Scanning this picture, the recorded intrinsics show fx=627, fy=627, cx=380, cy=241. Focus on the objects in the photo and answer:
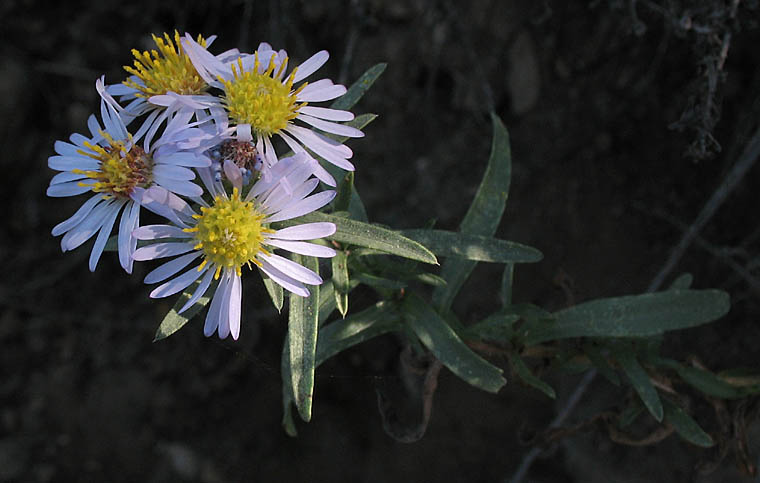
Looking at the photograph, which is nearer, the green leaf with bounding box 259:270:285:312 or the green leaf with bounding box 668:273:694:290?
the green leaf with bounding box 259:270:285:312

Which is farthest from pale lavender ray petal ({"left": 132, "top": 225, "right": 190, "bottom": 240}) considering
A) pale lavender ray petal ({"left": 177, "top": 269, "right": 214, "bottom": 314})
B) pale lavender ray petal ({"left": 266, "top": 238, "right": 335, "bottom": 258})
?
pale lavender ray petal ({"left": 266, "top": 238, "right": 335, "bottom": 258})

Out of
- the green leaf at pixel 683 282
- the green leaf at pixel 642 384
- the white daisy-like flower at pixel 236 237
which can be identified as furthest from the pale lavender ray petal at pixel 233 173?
the green leaf at pixel 683 282

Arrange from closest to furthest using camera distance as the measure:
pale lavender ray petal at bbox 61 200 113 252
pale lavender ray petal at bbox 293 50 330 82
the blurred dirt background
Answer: pale lavender ray petal at bbox 61 200 113 252
pale lavender ray petal at bbox 293 50 330 82
the blurred dirt background

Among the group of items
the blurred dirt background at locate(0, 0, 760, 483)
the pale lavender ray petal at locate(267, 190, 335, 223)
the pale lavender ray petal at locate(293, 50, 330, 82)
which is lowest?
the blurred dirt background at locate(0, 0, 760, 483)

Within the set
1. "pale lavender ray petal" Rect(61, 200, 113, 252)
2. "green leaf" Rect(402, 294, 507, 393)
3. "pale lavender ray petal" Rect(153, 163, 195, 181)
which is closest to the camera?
"pale lavender ray petal" Rect(153, 163, 195, 181)

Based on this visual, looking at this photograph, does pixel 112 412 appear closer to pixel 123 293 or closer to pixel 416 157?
pixel 123 293

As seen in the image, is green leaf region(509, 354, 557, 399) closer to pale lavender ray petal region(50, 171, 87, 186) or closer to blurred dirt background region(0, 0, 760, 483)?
blurred dirt background region(0, 0, 760, 483)

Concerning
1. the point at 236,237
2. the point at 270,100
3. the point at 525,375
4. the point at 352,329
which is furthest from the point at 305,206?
the point at 525,375

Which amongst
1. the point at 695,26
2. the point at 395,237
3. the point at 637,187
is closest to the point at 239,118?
the point at 395,237
